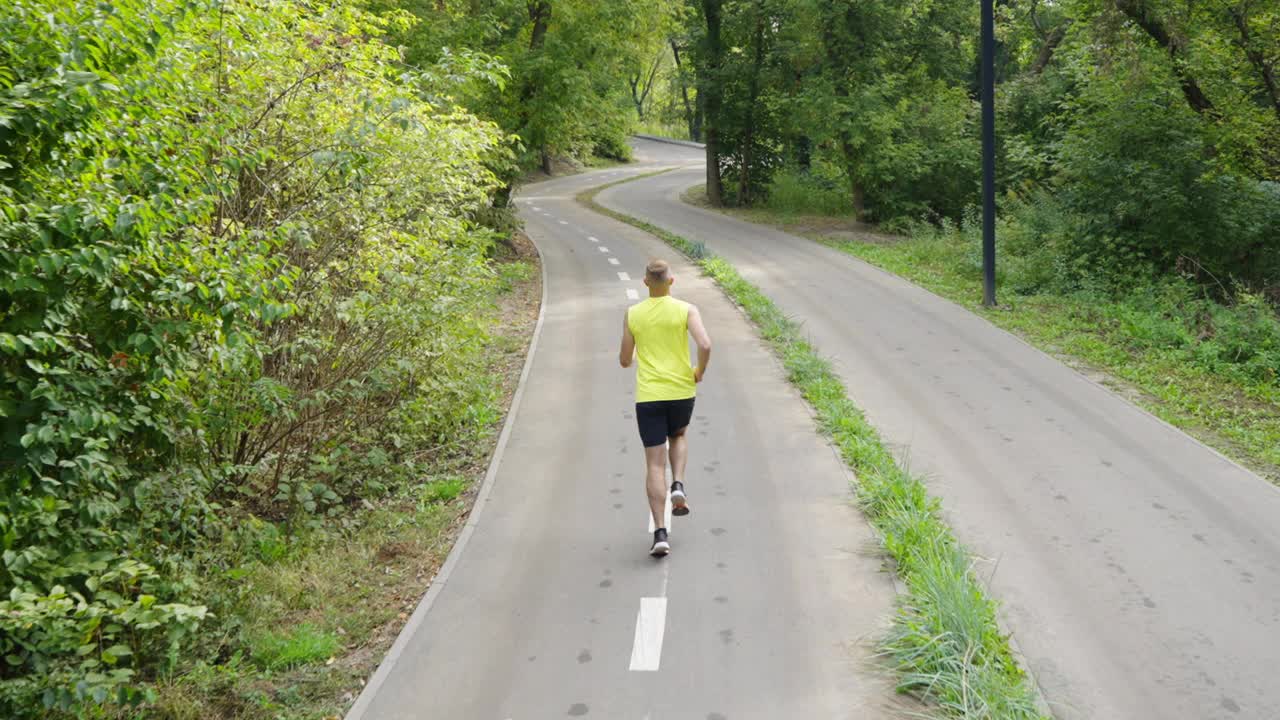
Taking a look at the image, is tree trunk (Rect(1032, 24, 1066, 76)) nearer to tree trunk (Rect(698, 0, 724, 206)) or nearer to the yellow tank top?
tree trunk (Rect(698, 0, 724, 206))

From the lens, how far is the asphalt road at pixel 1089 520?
560 centimetres

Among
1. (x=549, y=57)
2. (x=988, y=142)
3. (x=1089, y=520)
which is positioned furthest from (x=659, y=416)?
(x=549, y=57)

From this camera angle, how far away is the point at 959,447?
9758 mm

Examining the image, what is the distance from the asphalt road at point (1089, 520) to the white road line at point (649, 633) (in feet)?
7.79

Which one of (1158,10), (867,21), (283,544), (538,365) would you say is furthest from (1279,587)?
(867,21)

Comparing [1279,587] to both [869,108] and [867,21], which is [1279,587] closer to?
[869,108]

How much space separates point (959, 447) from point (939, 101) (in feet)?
71.9

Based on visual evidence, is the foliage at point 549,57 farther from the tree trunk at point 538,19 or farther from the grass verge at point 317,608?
the grass verge at point 317,608

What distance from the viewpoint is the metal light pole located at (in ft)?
51.6

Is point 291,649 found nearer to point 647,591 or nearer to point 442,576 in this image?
point 442,576

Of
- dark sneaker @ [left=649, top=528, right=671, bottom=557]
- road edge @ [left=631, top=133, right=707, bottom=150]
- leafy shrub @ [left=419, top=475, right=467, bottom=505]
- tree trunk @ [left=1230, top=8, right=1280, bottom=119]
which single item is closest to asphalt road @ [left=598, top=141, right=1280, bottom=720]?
dark sneaker @ [left=649, top=528, right=671, bottom=557]

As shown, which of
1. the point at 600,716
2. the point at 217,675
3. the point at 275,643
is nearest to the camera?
the point at 600,716

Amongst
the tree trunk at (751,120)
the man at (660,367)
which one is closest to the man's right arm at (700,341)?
the man at (660,367)

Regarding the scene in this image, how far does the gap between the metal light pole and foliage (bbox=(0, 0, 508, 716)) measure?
1052 centimetres
